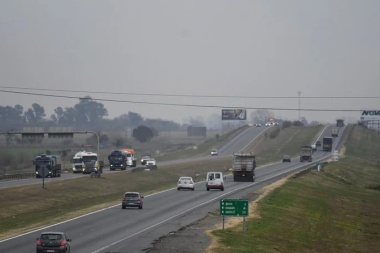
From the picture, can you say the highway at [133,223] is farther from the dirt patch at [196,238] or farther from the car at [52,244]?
the car at [52,244]

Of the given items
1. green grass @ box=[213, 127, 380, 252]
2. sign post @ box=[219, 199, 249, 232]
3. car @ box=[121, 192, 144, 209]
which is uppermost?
sign post @ box=[219, 199, 249, 232]

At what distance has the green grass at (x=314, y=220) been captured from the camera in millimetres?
48438

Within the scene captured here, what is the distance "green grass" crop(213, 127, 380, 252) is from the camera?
1907 inches

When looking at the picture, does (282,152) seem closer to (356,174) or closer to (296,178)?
(356,174)

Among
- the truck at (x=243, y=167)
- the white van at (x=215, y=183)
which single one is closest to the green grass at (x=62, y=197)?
the white van at (x=215, y=183)

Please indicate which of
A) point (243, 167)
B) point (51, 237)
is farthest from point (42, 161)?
point (51, 237)

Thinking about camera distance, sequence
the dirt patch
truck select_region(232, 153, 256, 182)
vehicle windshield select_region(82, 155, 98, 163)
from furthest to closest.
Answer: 1. vehicle windshield select_region(82, 155, 98, 163)
2. truck select_region(232, 153, 256, 182)
3. the dirt patch

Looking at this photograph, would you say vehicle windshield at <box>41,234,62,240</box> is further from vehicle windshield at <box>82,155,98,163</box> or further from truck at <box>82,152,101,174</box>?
vehicle windshield at <box>82,155,98,163</box>

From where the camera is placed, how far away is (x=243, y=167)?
106 meters

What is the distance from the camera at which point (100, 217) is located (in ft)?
191

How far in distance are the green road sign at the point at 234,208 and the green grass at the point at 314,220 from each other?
4.83ft

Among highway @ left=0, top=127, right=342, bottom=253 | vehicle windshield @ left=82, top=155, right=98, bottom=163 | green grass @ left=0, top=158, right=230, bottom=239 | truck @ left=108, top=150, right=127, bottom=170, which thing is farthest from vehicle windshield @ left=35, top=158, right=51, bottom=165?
highway @ left=0, top=127, right=342, bottom=253

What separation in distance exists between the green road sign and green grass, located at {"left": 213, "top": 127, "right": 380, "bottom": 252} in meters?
1.47

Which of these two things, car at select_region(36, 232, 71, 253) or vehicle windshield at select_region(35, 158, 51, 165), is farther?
vehicle windshield at select_region(35, 158, 51, 165)
